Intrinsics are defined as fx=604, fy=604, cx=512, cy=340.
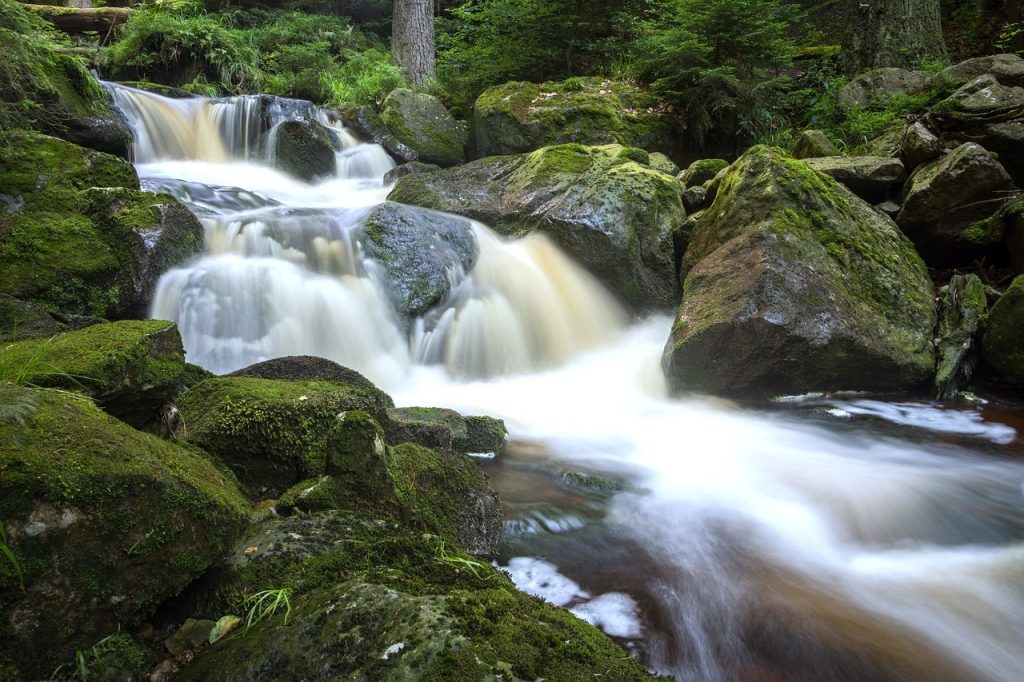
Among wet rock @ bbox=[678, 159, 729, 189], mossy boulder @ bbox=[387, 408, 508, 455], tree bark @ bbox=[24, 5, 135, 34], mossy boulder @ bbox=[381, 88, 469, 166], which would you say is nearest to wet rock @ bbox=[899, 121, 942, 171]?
wet rock @ bbox=[678, 159, 729, 189]

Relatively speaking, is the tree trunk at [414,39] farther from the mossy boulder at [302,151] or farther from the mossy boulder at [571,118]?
the mossy boulder at [302,151]

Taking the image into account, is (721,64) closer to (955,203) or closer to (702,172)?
(702,172)

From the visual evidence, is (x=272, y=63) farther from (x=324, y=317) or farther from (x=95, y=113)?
(x=324, y=317)

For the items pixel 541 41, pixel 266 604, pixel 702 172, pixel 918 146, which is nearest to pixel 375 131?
pixel 541 41

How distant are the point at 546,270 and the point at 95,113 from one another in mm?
6809

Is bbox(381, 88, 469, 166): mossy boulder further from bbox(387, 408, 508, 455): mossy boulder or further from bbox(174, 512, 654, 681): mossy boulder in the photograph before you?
bbox(174, 512, 654, 681): mossy boulder

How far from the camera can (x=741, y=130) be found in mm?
10664

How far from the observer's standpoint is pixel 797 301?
17.7 feet

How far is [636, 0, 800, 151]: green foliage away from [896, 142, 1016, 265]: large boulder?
3.84 metres

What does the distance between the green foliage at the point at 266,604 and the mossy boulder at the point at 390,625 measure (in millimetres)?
27

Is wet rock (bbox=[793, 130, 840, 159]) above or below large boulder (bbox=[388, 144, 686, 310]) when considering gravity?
above

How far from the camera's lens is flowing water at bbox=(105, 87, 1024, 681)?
2.58 metres

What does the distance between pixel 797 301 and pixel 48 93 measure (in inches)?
364

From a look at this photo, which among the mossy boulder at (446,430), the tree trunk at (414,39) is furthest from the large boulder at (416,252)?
the tree trunk at (414,39)
